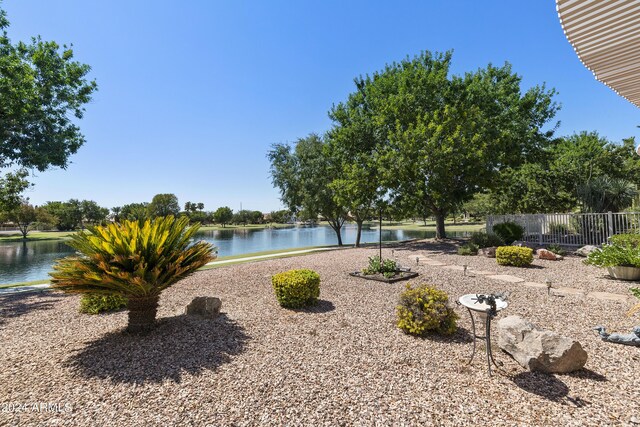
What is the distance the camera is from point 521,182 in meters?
24.4

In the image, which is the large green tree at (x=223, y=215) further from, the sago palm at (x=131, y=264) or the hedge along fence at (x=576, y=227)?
the sago palm at (x=131, y=264)

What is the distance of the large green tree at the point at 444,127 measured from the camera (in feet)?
50.7

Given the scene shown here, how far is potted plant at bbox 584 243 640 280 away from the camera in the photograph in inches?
294

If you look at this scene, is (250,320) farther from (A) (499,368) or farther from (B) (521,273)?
(B) (521,273)

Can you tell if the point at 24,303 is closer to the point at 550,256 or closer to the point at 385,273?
the point at 385,273

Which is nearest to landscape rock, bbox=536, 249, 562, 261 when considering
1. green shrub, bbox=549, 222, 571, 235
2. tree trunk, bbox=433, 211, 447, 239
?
green shrub, bbox=549, 222, 571, 235

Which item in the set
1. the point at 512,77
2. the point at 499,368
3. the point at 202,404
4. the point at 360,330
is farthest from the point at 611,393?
the point at 512,77

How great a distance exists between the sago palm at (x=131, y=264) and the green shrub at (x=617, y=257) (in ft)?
33.7

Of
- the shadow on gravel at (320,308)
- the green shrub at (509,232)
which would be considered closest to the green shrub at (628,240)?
the green shrub at (509,232)

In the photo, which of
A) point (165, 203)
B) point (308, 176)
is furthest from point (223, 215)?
point (308, 176)

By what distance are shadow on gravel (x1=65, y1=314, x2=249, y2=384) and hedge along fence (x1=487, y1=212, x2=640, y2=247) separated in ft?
52.3

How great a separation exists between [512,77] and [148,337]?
1052 inches

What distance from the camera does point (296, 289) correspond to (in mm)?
5898

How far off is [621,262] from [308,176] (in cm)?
1853
